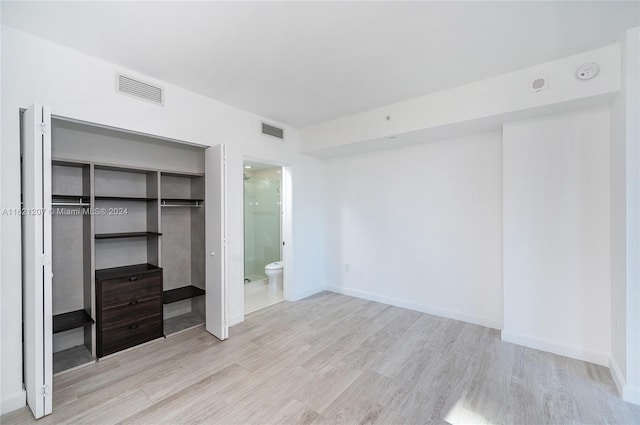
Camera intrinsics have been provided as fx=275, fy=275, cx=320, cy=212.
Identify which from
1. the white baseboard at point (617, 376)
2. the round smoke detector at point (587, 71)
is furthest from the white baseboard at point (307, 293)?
the round smoke detector at point (587, 71)

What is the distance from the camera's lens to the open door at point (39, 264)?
193 centimetres

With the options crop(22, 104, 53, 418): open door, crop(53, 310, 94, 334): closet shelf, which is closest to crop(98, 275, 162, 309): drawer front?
crop(53, 310, 94, 334): closet shelf

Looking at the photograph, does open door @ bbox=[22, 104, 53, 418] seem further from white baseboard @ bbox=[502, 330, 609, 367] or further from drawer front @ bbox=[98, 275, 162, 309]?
white baseboard @ bbox=[502, 330, 609, 367]

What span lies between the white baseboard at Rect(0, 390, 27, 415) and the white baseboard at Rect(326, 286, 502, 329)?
3.83m

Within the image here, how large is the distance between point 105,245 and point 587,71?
16.8ft

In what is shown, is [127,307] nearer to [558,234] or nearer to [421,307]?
[421,307]

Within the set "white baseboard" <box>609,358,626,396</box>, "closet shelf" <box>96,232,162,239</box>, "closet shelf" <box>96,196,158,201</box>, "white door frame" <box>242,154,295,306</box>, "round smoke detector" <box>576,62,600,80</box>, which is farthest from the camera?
"white door frame" <box>242,154,295,306</box>

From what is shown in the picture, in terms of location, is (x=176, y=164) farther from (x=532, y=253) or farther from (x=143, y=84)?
(x=532, y=253)

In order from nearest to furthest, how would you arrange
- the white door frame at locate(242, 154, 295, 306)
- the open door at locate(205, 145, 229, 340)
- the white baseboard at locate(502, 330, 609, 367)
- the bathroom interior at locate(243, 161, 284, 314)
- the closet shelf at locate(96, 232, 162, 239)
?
the white baseboard at locate(502, 330, 609, 367)
the closet shelf at locate(96, 232, 162, 239)
the open door at locate(205, 145, 229, 340)
the white door frame at locate(242, 154, 295, 306)
the bathroom interior at locate(243, 161, 284, 314)

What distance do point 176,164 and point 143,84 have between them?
3.82 feet

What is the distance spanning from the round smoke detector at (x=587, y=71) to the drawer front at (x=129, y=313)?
4.73 meters

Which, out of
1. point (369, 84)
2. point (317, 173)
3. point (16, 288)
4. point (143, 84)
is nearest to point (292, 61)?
point (369, 84)

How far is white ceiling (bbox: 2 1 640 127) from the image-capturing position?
1917mm

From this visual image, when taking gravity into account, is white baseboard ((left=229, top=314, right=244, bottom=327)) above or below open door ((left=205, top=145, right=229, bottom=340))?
below
